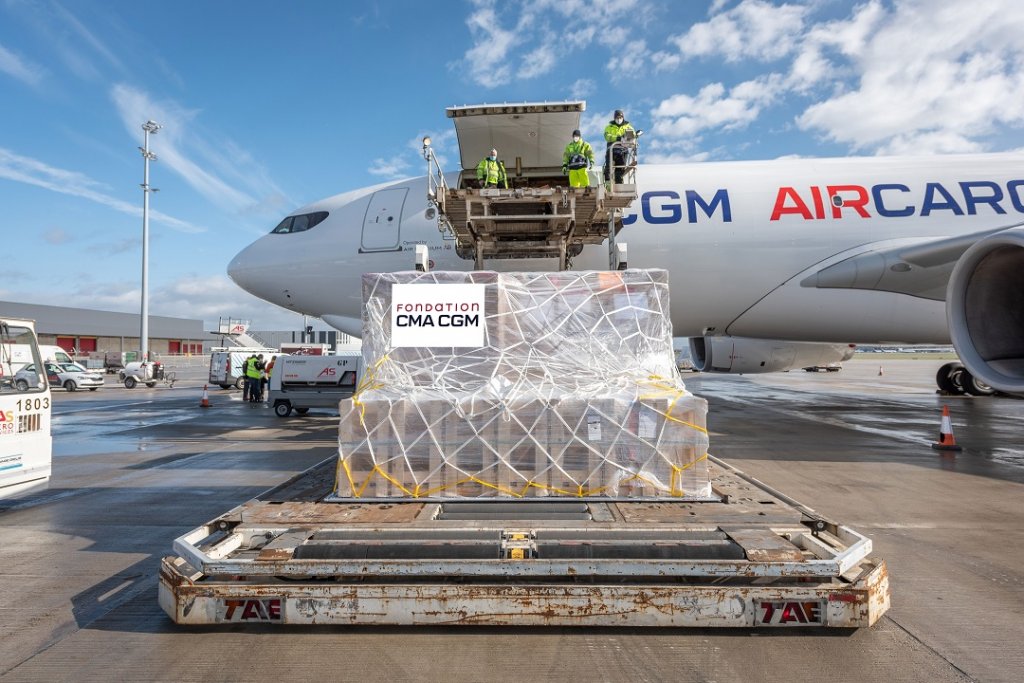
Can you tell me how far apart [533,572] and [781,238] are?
32.1 ft

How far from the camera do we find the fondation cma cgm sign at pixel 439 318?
4.90m

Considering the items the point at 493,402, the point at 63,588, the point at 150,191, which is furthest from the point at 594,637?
the point at 150,191

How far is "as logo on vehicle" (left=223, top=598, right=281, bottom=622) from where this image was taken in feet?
10.5

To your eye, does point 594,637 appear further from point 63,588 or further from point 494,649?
point 63,588

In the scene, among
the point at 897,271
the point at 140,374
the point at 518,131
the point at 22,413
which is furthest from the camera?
the point at 140,374

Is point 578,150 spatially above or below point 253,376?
above

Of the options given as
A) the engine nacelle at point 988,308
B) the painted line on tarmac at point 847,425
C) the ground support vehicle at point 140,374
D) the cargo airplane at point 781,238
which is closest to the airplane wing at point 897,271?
the cargo airplane at point 781,238

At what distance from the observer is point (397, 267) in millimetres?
11414

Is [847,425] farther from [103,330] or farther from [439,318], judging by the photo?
[103,330]

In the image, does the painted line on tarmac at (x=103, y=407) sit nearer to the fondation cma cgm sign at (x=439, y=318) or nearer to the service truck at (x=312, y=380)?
the service truck at (x=312, y=380)

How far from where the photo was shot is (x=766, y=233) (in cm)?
1086

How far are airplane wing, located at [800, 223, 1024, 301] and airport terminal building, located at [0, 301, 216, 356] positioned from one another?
217 feet

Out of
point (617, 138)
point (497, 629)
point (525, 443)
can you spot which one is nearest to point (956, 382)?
point (617, 138)

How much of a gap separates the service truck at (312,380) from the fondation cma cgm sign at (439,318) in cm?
952
